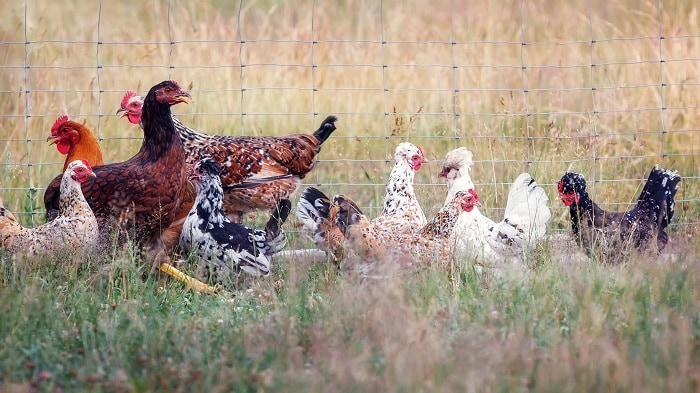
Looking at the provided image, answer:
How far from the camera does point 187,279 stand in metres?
5.59

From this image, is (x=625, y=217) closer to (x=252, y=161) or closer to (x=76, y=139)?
(x=252, y=161)

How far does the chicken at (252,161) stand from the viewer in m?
6.86

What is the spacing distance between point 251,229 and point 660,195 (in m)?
2.72

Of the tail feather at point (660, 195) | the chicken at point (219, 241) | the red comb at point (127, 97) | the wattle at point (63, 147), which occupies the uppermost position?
the red comb at point (127, 97)

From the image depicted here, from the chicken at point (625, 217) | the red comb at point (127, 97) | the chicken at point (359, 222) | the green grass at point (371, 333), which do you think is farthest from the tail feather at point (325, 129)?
the green grass at point (371, 333)

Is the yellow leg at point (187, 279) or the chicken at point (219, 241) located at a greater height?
the chicken at point (219, 241)

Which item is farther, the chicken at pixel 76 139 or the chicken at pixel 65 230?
the chicken at pixel 76 139

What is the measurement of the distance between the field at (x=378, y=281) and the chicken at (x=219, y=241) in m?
0.15

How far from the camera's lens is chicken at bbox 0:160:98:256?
5.55m

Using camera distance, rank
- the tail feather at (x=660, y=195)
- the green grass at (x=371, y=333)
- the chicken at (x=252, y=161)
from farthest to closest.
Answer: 1. the chicken at (x=252, y=161)
2. the tail feather at (x=660, y=195)
3. the green grass at (x=371, y=333)

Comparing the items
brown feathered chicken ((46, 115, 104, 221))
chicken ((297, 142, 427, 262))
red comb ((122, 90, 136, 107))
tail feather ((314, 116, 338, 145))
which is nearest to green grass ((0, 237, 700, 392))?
chicken ((297, 142, 427, 262))

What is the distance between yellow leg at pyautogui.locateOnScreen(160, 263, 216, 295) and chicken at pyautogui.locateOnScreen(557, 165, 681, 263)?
91.2 inches

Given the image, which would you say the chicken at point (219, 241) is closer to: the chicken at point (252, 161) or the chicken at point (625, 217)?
the chicken at point (252, 161)

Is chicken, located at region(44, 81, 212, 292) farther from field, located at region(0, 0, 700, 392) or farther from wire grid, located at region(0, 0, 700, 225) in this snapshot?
wire grid, located at region(0, 0, 700, 225)
